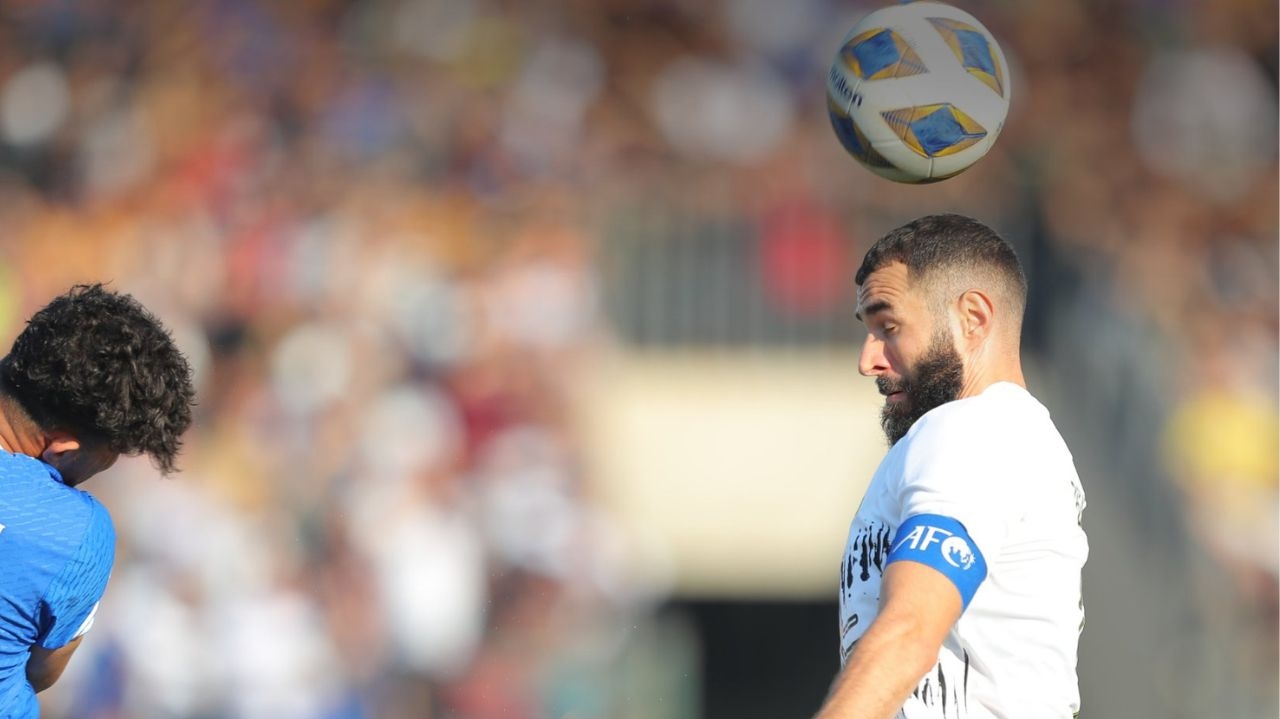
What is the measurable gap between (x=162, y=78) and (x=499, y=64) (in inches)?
87.4

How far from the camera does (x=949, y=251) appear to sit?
9.61ft

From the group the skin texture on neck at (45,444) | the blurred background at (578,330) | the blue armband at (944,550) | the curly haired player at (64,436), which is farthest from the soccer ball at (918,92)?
the blurred background at (578,330)

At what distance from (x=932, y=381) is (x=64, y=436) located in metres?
1.63

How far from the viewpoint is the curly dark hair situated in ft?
8.84

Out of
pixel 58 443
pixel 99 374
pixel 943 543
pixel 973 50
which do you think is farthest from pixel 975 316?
pixel 58 443

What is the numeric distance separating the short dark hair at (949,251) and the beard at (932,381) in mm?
142

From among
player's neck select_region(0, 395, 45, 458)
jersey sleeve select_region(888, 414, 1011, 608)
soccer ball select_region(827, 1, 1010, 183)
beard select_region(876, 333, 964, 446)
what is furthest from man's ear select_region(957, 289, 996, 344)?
player's neck select_region(0, 395, 45, 458)

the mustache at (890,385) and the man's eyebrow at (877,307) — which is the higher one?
the man's eyebrow at (877,307)

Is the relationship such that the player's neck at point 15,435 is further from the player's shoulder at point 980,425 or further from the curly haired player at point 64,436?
the player's shoulder at point 980,425

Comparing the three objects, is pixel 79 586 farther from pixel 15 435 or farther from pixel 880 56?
pixel 880 56

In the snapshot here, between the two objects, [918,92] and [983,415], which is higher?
[918,92]

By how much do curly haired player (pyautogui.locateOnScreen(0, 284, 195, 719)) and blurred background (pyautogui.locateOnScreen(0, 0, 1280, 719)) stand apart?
519 cm

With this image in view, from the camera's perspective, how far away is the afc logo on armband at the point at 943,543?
2.38 m

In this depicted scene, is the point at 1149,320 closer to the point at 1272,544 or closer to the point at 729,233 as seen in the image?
the point at 1272,544
